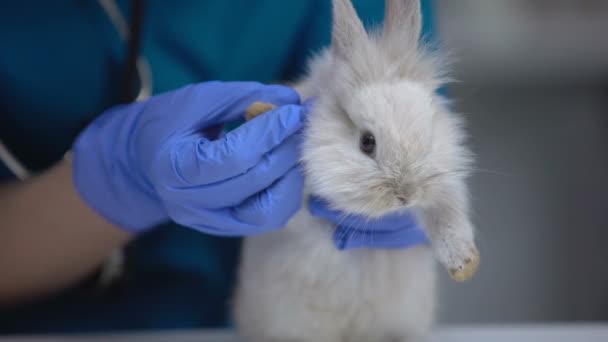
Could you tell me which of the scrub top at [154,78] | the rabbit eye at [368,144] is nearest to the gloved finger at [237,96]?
the rabbit eye at [368,144]

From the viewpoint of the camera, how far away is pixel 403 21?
66 cm

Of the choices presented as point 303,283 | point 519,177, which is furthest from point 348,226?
point 519,177

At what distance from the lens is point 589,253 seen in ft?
5.07

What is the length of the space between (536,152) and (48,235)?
1.33 meters

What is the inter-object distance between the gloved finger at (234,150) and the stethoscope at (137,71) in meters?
0.18

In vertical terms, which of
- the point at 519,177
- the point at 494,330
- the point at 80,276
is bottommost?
the point at 519,177

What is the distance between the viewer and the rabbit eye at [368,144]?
631 millimetres

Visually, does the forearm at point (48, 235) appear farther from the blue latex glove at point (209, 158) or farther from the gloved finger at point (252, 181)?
the gloved finger at point (252, 181)

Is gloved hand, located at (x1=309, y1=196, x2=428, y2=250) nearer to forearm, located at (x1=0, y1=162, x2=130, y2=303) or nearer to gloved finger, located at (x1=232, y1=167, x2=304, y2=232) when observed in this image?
gloved finger, located at (x1=232, y1=167, x2=304, y2=232)

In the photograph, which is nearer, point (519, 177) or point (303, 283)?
point (303, 283)

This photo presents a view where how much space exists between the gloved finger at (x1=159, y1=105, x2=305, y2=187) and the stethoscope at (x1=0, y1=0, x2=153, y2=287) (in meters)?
0.18

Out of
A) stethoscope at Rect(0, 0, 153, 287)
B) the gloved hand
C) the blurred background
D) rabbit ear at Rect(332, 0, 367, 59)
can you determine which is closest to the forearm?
stethoscope at Rect(0, 0, 153, 287)

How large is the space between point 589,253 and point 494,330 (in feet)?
2.62

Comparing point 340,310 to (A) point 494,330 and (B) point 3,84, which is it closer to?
(A) point 494,330
